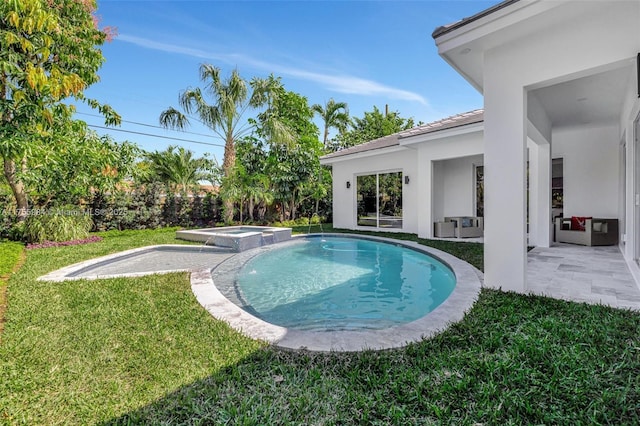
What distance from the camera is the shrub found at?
12367 mm

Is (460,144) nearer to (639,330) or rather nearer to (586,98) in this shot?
(586,98)

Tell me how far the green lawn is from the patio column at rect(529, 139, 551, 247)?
6870 millimetres

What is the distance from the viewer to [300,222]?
73.1ft

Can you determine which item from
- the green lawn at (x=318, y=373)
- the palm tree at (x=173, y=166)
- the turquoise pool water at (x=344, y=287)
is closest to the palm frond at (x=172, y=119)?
the palm tree at (x=173, y=166)

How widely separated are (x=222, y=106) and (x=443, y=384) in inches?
743

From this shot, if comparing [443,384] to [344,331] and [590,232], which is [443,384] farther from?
[590,232]

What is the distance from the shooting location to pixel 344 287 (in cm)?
743

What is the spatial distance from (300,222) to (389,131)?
15.2 metres

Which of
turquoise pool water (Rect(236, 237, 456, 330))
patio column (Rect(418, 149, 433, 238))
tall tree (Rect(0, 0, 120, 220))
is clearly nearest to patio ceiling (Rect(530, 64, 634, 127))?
patio column (Rect(418, 149, 433, 238))

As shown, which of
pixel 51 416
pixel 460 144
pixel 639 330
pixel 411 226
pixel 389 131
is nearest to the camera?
pixel 51 416

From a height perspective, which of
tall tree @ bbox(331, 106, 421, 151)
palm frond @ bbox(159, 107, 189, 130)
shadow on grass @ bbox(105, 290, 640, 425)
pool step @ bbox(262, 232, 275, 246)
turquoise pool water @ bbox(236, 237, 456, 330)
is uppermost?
tall tree @ bbox(331, 106, 421, 151)

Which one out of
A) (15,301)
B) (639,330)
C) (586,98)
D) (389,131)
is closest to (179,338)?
(15,301)

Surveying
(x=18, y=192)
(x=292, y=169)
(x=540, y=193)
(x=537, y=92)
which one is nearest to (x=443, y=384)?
(x=537, y=92)

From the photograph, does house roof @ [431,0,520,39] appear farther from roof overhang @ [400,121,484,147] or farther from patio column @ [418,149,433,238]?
patio column @ [418,149,433,238]
